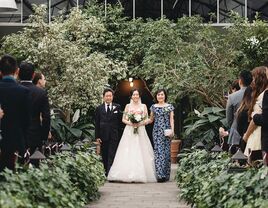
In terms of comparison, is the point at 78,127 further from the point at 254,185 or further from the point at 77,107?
the point at 254,185

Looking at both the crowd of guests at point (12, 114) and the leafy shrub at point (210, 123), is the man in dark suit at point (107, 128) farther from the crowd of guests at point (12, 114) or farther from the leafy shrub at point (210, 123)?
the crowd of guests at point (12, 114)

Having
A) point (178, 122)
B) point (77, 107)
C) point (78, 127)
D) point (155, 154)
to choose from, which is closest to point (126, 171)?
point (155, 154)

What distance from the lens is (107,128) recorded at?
617 inches

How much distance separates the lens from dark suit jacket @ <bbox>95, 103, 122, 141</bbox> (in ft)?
51.4

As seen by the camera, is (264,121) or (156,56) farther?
(156,56)

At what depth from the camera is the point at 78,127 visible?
59.7 ft

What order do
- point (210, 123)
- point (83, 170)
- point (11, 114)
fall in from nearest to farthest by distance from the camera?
1. point (11, 114)
2. point (83, 170)
3. point (210, 123)

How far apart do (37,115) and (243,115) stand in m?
2.76

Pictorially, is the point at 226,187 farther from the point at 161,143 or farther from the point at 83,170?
the point at 161,143

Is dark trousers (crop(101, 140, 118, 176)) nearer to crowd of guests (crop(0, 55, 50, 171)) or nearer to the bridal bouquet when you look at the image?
the bridal bouquet

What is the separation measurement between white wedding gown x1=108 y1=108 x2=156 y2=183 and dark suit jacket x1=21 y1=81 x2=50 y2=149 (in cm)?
614

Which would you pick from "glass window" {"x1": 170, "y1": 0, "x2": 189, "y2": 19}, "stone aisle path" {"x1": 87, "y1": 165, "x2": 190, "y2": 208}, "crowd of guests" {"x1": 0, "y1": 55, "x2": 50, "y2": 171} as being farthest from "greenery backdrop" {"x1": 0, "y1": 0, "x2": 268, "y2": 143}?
"crowd of guests" {"x1": 0, "y1": 55, "x2": 50, "y2": 171}

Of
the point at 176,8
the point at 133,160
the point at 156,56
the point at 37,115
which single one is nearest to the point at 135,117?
the point at 133,160

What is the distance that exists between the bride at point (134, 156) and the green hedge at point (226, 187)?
487 centimetres
